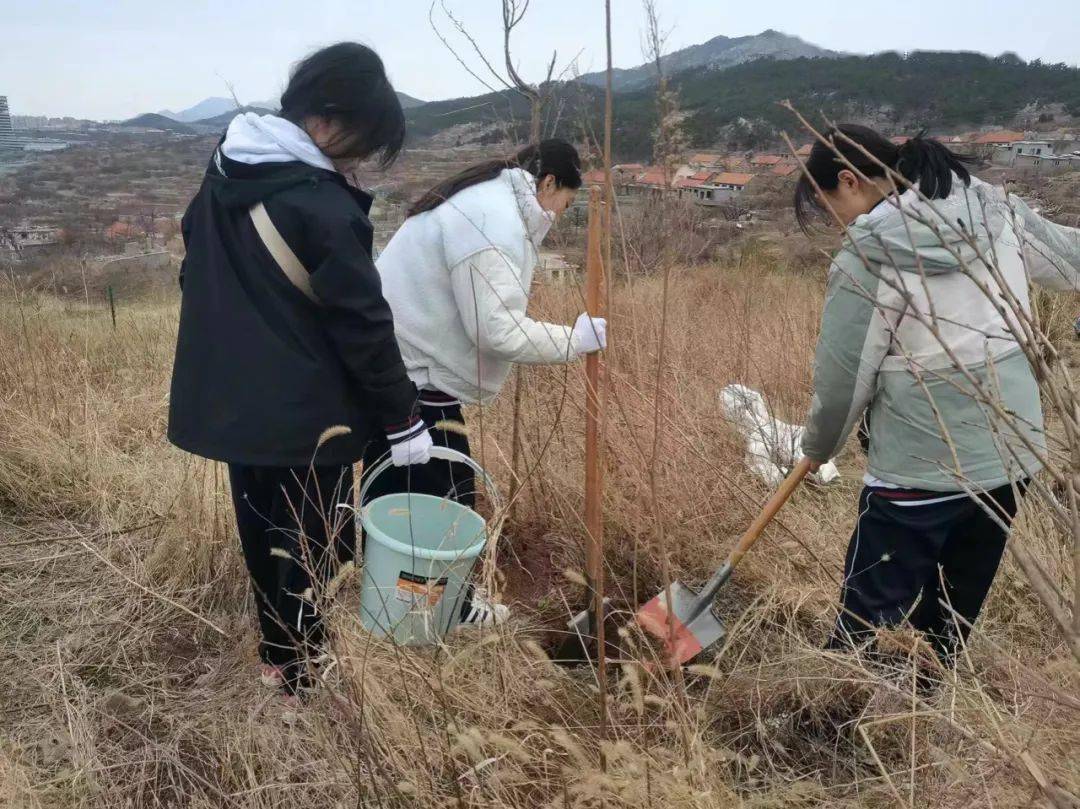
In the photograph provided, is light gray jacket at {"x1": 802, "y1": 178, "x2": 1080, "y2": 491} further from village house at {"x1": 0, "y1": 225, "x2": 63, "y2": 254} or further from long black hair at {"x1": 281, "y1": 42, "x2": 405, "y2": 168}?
village house at {"x1": 0, "y1": 225, "x2": 63, "y2": 254}

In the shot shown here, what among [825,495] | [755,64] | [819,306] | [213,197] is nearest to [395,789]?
[213,197]

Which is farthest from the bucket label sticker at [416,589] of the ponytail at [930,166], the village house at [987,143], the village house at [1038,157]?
the village house at [1038,157]

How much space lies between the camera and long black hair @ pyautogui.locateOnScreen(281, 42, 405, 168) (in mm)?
1629

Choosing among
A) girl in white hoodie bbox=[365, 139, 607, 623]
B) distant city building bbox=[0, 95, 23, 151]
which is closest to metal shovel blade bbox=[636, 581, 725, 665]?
girl in white hoodie bbox=[365, 139, 607, 623]

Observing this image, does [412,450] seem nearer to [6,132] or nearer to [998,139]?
[998,139]

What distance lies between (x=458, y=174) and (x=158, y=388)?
3.10 m

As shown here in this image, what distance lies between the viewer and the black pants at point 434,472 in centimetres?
224

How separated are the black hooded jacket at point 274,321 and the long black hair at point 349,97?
0.11m

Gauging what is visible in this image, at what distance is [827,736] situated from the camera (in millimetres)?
1779

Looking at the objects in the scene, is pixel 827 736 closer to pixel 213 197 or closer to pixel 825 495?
pixel 825 495

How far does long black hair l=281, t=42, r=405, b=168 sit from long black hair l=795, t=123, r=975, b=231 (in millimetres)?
959

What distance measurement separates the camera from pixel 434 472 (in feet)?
7.48

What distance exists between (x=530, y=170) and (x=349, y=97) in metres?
0.68

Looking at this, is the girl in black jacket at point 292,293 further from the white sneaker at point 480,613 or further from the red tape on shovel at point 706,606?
the red tape on shovel at point 706,606
